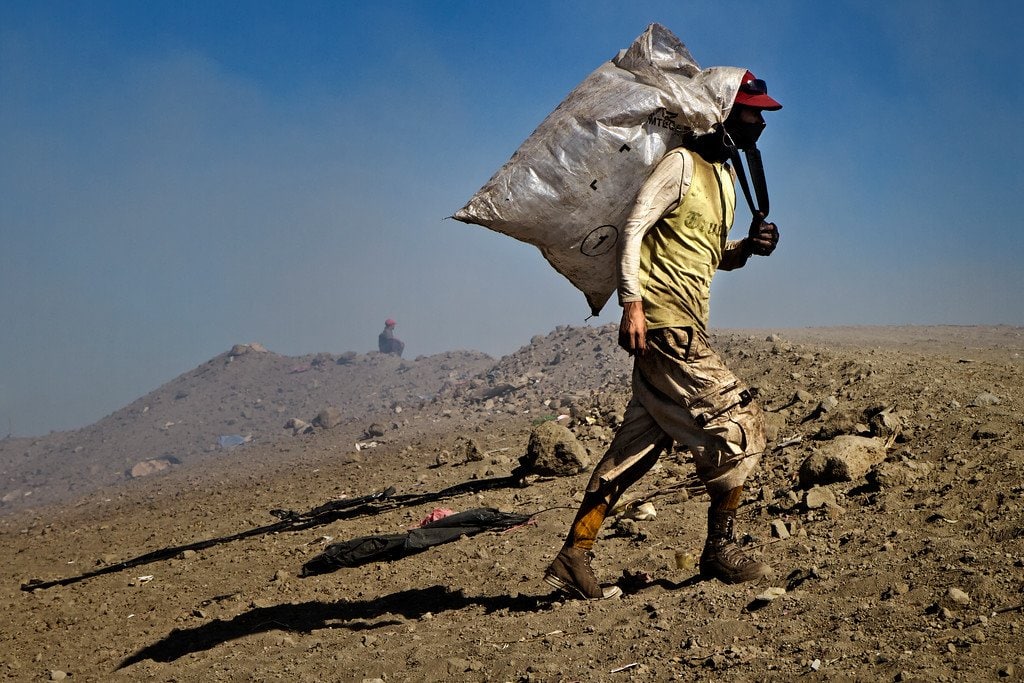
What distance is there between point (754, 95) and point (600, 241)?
2.96ft

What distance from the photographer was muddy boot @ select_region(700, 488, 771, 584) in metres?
3.71

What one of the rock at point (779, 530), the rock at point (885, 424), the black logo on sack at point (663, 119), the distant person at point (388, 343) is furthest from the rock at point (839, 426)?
the distant person at point (388, 343)

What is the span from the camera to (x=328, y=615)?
15.1ft

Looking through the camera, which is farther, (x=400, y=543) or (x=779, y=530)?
(x=400, y=543)

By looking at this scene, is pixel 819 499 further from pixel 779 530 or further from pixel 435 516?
pixel 435 516

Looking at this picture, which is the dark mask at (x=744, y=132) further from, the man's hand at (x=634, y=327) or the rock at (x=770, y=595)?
the rock at (x=770, y=595)

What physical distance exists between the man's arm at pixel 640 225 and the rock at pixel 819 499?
4.93 feet

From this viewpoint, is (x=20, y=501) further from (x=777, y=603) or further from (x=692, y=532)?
(x=777, y=603)

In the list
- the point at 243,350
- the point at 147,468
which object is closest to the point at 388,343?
the point at 243,350

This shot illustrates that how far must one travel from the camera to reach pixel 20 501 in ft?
53.3

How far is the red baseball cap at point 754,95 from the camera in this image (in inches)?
145

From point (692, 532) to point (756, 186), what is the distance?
1.93 metres

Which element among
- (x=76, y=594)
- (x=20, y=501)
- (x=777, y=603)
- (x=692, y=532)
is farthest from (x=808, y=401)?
(x=20, y=501)

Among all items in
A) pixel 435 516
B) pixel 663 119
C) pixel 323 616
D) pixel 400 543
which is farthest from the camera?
pixel 435 516
